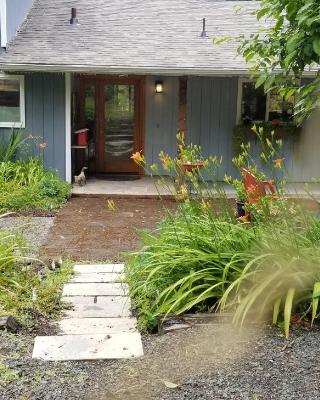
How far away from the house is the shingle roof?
2 centimetres

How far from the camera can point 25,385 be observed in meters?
3.28

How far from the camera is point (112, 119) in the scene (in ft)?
41.8

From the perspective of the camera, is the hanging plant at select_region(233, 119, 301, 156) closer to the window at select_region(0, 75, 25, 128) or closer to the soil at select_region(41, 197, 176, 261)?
the soil at select_region(41, 197, 176, 261)

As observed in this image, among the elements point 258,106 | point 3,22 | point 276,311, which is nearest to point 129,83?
point 258,106

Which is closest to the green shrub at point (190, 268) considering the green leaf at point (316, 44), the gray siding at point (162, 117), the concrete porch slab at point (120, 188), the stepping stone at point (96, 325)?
the stepping stone at point (96, 325)

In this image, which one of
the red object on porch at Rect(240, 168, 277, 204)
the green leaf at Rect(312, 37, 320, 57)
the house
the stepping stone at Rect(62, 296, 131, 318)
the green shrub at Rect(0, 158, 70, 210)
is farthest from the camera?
the house

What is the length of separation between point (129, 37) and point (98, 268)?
7140 mm

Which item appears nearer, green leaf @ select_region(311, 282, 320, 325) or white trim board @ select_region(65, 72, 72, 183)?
green leaf @ select_region(311, 282, 320, 325)

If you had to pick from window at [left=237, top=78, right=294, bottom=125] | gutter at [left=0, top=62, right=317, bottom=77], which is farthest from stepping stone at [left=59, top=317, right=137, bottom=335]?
window at [left=237, top=78, right=294, bottom=125]

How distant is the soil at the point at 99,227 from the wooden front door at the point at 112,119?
102 inches

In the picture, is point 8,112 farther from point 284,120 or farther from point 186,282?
point 186,282

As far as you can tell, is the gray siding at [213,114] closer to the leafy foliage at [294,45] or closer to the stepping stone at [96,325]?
the leafy foliage at [294,45]

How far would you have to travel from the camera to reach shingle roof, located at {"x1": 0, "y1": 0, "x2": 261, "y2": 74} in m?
10.4

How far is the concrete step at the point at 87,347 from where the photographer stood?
12.3ft
